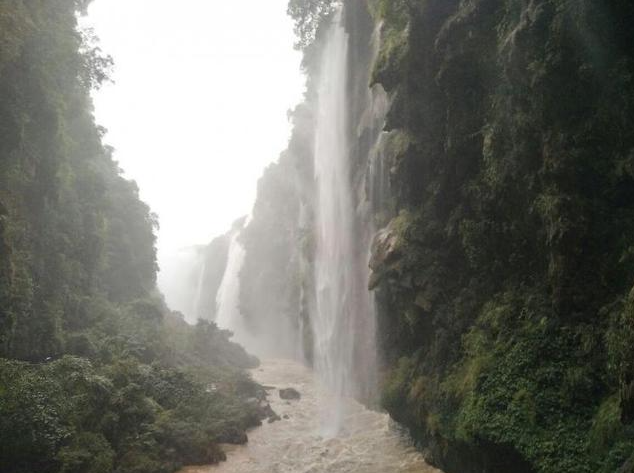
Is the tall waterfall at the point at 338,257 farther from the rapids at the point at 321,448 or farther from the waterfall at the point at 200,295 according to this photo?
the waterfall at the point at 200,295

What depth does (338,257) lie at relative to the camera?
25781mm

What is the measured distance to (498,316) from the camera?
36.3 ft

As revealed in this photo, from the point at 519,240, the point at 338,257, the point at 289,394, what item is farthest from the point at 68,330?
the point at 519,240

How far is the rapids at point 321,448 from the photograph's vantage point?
13.8 meters

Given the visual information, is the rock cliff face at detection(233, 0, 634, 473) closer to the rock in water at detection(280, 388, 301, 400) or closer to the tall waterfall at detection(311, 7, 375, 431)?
the tall waterfall at detection(311, 7, 375, 431)

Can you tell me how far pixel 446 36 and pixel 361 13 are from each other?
517 inches

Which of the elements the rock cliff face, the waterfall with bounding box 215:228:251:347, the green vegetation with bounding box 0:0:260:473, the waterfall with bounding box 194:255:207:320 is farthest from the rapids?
the waterfall with bounding box 194:255:207:320

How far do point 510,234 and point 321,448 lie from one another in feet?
30.6

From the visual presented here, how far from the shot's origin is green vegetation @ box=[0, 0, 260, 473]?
1259 centimetres

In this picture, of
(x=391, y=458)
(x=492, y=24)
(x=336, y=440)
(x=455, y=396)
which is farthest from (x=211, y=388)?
(x=492, y=24)

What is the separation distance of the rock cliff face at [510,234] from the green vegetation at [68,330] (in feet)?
24.8

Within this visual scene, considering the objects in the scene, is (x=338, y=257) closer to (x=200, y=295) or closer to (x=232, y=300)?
(x=232, y=300)

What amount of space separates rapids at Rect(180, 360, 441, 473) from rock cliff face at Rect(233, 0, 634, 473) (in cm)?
121

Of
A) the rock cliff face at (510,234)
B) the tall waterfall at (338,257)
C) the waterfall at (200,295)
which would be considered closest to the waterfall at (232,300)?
the waterfall at (200,295)
